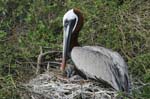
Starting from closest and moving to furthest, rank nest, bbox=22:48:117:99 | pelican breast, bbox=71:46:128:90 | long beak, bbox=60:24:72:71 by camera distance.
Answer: nest, bbox=22:48:117:99 → pelican breast, bbox=71:46:128:90 → long beak, bbox=60:24:72:71

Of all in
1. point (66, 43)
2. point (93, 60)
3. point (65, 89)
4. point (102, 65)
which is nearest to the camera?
point (65, 89)

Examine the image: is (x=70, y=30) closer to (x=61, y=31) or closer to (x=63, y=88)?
(x=63, y=88)

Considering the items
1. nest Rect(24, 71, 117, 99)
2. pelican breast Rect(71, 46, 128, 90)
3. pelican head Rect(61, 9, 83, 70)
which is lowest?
nest Rect(24, 71, 117, 99)

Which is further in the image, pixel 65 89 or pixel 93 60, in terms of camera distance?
pixel 93 60

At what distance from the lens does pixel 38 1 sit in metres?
9.86

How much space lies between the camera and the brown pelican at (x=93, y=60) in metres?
7.10

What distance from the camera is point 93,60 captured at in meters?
7.36

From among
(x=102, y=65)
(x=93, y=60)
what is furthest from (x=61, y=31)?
Answer: (x=102, y=65)

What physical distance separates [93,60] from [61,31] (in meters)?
1.96

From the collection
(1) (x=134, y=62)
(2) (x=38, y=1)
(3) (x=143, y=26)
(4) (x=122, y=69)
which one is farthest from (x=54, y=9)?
(4) (x=122, y=69)

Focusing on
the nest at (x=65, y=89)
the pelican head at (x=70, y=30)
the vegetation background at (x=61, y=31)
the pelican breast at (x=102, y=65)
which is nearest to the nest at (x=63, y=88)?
the nest at (x=65, y=89)

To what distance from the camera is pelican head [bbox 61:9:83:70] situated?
309 inches

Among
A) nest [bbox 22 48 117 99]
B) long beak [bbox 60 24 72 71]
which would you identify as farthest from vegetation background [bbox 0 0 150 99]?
long beak [bbox 60 24 72 71]

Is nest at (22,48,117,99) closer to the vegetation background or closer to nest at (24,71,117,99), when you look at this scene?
nest at (24,71,117,99)
